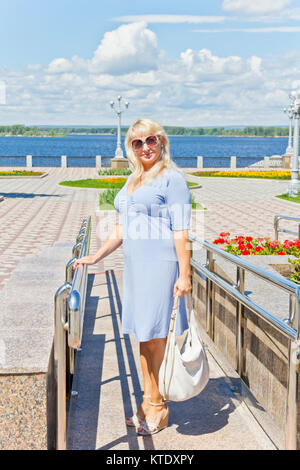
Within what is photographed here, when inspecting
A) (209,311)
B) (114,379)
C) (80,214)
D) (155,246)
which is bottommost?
(80,214)

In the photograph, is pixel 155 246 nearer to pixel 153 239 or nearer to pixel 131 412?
pixel 153 239

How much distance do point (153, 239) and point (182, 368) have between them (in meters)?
0.68

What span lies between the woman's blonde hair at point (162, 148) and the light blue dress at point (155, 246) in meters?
0.04

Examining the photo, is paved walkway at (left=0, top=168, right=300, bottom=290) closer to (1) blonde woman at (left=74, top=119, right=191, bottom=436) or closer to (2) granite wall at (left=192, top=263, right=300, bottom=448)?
(2) granite wall at (left=192, top=263, right=300, bottom=448)

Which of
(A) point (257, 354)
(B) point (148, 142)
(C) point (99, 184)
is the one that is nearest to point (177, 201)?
(B) point (148, 142)

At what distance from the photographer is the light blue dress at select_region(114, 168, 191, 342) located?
3102 millimetres

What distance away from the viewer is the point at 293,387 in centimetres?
274

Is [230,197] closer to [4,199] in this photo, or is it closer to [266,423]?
[4,199]

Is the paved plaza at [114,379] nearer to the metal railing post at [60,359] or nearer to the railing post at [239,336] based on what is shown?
the railing post at [239,336]

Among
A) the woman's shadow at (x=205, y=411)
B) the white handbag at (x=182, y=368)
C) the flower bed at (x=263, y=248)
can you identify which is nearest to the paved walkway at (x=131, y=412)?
the woman's shadow at (x=205, y=411)

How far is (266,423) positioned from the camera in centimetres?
336

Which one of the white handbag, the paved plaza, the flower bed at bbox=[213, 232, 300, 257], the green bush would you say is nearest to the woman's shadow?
the paved plaza
